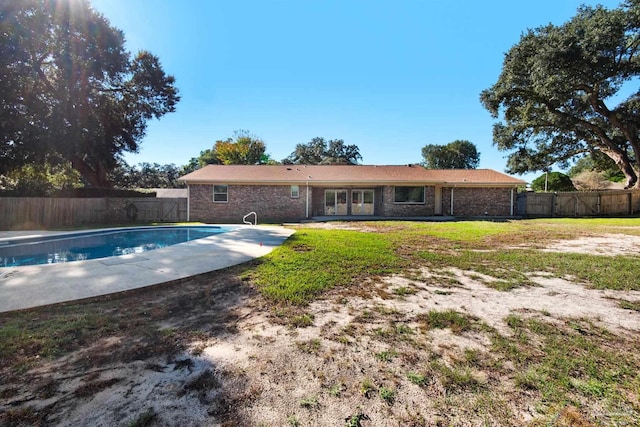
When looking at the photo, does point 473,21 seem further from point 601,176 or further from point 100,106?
point 601,176

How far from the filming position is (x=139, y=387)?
2158 mm

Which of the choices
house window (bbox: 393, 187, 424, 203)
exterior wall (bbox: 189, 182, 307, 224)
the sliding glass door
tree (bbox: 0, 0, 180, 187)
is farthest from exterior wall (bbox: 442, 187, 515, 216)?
tree (bbox: 0, 0, 180, 187)

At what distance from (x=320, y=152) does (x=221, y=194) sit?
3641cm

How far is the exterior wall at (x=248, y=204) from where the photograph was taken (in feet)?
60.4

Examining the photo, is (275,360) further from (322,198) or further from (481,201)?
(481,201)

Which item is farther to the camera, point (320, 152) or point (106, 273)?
point (320, 152)

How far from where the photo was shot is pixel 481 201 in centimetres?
2031

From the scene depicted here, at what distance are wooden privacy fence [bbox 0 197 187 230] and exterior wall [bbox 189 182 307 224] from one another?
128cm

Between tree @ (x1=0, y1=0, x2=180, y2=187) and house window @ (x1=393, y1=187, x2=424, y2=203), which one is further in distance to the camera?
house window @ (x1=393, y1=187, x2=424, y2=203)

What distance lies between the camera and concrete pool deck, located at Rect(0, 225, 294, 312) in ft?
13.8

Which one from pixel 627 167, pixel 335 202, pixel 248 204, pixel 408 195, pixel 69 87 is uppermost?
pixel 69 87

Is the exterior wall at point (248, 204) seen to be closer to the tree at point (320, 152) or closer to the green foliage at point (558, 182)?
the green foliage at point (558, 182)

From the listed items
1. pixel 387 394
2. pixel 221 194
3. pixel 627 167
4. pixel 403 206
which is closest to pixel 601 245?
pixel 387 394

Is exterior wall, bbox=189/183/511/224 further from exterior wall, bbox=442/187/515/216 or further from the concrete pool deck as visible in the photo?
the concrete pool deck
